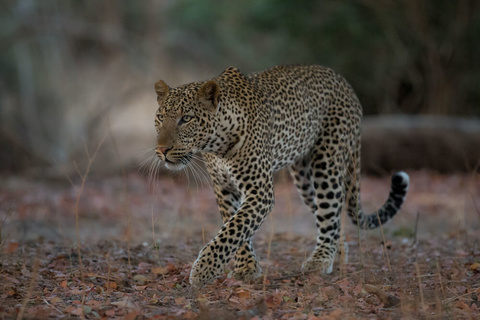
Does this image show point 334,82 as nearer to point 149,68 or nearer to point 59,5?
point 149,68

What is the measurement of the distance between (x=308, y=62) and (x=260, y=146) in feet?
56.4

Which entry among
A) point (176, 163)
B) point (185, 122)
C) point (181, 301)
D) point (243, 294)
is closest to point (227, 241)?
point (243, 294)

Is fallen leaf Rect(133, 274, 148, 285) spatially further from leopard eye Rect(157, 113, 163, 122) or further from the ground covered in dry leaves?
leopard eye Rect(157, 113, 163, 122)

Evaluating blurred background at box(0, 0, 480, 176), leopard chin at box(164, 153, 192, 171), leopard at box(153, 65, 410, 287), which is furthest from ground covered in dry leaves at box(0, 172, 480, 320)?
blurred background at box(0, 0, 480, 176)

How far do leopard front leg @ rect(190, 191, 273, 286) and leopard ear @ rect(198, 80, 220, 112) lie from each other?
101 cm

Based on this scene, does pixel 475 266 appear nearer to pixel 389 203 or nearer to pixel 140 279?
pixel 389 203

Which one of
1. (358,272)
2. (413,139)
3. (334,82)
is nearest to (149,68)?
(413,139)

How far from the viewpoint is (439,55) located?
70.5ft

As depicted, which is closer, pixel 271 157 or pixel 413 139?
pixel 271 157

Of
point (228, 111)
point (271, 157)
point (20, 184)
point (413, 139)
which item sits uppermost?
point (228, 111)

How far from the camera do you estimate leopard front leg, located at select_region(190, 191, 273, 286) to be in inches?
248

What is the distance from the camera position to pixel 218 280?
7000 mm

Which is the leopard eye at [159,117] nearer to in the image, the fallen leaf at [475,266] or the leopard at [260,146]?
the leopard at [260,146]

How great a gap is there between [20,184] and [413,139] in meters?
10.2
